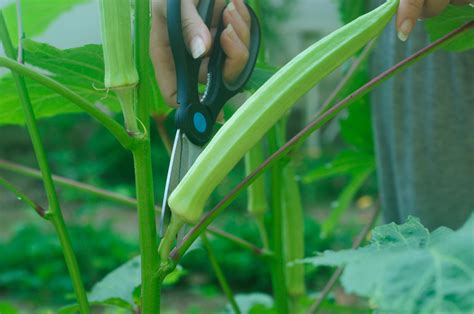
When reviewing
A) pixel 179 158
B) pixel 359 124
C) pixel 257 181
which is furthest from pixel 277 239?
pixel 359 124

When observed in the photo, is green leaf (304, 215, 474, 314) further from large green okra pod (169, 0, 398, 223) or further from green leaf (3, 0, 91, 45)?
green leaf (3, 0, 91, 45)

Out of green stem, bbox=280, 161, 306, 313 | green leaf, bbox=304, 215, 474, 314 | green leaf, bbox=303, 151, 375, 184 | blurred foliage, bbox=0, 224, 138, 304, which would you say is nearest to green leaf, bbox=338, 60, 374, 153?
green leaf, bbox=303, 151, 375, 184

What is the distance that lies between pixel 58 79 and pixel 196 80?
20cm

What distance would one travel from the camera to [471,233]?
1.34 ft

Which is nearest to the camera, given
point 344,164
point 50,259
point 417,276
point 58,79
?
point 417,276

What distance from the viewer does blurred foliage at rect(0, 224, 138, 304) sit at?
3.47 m

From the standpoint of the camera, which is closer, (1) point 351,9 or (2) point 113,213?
(1) point 351,9

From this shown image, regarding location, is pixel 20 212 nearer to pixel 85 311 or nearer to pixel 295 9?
pixel 295 9

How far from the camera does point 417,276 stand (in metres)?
0.40

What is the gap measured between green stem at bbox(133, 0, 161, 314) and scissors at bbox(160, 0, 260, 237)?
2.4 inches

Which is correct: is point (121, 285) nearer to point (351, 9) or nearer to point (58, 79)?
point (58, 79)

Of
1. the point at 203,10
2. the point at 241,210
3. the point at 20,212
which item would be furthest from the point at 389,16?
the point at 20,212

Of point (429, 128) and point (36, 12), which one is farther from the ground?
point (36, 12)

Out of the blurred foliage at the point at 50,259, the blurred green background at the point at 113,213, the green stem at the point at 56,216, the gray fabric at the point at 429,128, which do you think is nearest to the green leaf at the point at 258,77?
the green stem at the point at 56,216
